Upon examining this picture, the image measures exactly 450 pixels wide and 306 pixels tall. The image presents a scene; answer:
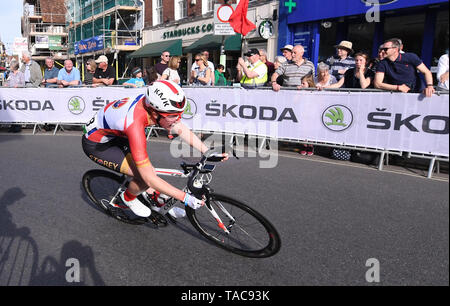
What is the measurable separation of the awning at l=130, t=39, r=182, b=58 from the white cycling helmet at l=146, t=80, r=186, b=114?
2011cm

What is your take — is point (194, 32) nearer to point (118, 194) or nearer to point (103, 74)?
point (103, 74)

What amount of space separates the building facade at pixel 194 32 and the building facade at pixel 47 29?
30773 mm

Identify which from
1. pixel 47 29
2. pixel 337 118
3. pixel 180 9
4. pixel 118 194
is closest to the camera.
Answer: pixel 118 194

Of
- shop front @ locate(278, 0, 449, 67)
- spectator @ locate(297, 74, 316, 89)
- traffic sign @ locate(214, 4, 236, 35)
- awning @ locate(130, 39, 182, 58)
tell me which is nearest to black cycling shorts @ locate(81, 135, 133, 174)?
spectator @ locate(297, 74, 316, 89)

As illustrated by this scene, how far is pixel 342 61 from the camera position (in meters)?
7.44

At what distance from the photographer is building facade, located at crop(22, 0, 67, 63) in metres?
51.3

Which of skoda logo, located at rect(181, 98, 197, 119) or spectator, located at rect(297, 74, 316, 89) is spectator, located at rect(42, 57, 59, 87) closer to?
skoda logo, located at rect(181, 98, 197, 119)

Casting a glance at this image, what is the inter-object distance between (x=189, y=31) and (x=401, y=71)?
21.5m

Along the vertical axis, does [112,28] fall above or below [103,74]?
above

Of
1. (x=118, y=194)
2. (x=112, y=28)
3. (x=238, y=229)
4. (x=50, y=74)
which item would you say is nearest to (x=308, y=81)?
(x=238, y=229)

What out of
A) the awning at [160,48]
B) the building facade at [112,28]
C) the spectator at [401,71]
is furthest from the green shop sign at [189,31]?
the spectator at [401,71]

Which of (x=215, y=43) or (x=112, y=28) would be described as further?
(x=112, y=28)

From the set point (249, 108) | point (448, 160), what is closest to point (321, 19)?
point (249, 108)
